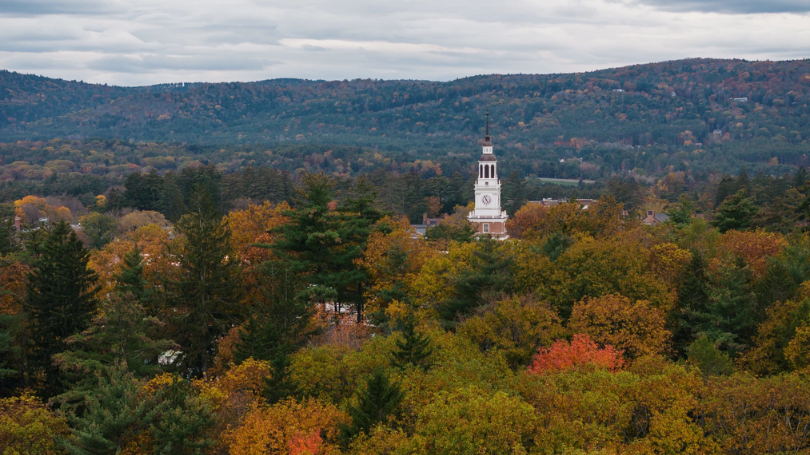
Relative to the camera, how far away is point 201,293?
110ft

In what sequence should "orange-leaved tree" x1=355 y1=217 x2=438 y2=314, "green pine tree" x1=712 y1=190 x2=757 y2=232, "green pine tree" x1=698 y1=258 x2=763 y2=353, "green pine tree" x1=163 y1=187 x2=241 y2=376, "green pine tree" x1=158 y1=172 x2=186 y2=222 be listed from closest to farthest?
"green pine tree" x1=698 y1=258 x2=763 y2=353 → "green pine tree" x1=163 y1=187 x2=241 y2=376 → "orange-leaved tree" x1=355 y1=217 x2=438 y2=314 → "green pine tree" x1=712 y1=190 x2=757 y2=232 → "green pine tree" x1=158 y1=172 x2=186 y2=222

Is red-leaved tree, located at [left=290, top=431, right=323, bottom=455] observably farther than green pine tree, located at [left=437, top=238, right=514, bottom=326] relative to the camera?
No

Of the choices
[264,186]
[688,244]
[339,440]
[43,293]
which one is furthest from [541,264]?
[264,186]

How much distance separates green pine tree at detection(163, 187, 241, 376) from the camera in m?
33.1

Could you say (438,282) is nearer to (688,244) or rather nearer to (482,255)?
(482,255)

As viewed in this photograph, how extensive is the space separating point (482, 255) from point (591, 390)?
492 inches

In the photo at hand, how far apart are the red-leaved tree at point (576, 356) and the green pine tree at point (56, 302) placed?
17971mm

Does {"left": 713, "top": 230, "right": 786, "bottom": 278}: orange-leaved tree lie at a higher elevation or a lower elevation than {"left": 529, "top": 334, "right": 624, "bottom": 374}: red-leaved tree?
higher

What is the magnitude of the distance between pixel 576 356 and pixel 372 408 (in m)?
8.88

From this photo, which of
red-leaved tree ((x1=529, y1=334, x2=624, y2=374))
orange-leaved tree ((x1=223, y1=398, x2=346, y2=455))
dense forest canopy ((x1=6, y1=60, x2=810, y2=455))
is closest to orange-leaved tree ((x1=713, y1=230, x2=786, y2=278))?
dense forest canopy ((x1=6, y1=60, x2=810, y2=455))

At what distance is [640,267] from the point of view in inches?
1377

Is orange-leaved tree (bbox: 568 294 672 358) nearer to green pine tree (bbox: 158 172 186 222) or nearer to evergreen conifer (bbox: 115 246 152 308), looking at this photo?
evergreen conifer (bbox: 115 246 152 308)

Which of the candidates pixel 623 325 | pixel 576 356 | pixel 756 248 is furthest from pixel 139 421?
pixel 756 248

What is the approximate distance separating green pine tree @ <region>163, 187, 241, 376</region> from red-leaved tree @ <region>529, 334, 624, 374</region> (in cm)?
1393
